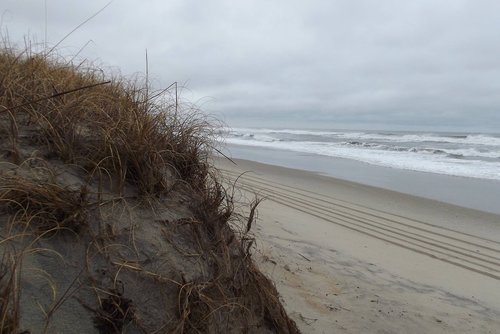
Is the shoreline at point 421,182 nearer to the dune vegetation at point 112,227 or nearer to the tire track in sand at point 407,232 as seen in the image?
the tire track in sand at point 407,232

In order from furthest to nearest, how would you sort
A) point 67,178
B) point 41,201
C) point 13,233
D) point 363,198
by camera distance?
point 363,198
point 67,178
point 41,201
point 13,233

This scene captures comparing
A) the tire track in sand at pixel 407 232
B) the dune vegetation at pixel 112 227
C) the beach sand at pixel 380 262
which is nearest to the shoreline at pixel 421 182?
the beach sand at pixel 380 262

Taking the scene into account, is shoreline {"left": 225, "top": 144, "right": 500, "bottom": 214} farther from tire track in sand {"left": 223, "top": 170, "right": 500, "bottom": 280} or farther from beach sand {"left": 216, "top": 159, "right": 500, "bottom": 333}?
tire track in sand {"left": 223, "top": 170, "right": 500, "bottom": 280}

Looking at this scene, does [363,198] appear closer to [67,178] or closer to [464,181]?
[464,181]

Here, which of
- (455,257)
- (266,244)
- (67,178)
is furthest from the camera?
(455,257)

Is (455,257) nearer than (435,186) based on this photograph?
Yes

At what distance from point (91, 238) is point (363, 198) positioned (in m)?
9.41

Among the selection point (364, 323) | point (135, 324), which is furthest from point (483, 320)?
point (135, 324)

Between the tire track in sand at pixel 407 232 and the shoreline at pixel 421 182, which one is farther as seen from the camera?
the shoreline at pixel 421 182

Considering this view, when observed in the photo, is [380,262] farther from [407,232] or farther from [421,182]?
[421,182]

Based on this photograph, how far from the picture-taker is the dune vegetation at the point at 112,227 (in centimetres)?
191

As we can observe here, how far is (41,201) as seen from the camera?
2.09m

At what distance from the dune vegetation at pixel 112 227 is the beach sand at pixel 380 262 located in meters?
1.08

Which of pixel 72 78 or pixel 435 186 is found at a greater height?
pixel 72 78
